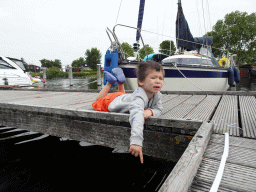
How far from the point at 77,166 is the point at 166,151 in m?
1.55

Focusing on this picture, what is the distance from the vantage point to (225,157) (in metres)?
1.06

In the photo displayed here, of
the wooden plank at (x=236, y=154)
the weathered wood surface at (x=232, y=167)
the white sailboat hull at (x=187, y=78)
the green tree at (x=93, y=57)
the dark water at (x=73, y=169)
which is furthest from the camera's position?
the green tree at (x=93, y=57)

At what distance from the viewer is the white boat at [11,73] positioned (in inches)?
408

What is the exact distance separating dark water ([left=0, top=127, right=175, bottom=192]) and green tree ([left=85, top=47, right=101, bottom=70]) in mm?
67576

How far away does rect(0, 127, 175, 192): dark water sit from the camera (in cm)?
209

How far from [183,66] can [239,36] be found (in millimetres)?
38618

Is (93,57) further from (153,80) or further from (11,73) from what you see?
(153,80)

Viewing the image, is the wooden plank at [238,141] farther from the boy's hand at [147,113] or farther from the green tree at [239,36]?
the green tree at [239,36]

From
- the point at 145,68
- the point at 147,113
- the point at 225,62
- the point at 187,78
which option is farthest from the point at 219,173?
the point at 225,62

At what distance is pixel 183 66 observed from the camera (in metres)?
6.45

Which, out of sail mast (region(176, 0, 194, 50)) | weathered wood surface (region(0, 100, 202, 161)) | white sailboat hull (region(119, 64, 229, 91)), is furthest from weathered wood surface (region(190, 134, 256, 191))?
sail mast (region(176, 0, 194, 50))

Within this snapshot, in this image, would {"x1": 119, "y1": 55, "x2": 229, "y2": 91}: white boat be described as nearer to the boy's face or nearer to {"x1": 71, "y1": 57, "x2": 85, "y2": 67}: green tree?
the boy's face

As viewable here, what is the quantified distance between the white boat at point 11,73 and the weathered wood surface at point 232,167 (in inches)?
486

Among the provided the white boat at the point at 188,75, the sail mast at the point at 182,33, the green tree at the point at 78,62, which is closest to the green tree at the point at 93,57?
the green tree at the point at 78,62
